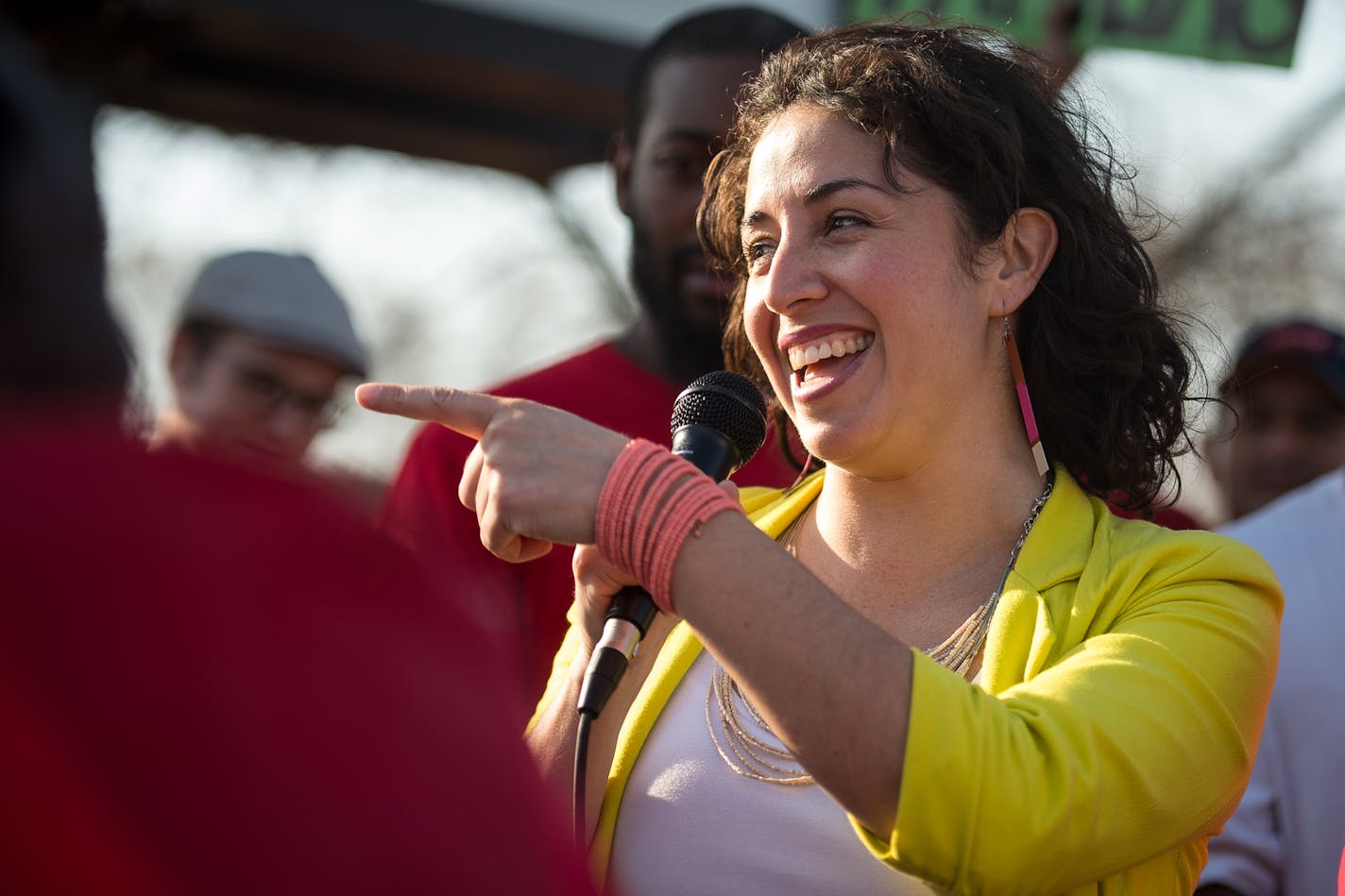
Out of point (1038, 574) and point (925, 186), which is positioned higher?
point (925, 186)

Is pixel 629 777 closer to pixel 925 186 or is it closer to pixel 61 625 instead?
pixel 925 186

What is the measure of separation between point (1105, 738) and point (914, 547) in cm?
56

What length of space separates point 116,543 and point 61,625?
58mm

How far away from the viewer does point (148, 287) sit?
11.0 metres

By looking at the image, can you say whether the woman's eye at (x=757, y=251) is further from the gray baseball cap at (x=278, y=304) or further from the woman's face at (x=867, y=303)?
the gray baseball cap at (x=278, y=304)

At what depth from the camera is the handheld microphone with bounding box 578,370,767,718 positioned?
76.6 inches

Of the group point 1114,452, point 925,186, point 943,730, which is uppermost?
point 925,186

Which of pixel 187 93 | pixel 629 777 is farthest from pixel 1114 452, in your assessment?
pixel 187 93

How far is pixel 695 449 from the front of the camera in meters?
2.04

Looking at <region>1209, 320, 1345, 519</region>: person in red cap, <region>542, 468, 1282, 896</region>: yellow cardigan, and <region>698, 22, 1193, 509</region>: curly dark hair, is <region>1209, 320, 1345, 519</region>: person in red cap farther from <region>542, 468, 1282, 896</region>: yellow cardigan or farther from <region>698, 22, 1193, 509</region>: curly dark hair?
<region>542, 468, 1282, 896</region>: yellow cardigan

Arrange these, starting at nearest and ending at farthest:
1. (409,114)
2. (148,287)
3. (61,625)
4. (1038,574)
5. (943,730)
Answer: (61,625)
(943,730)
(1038,574)
(409,114)
(148,287)

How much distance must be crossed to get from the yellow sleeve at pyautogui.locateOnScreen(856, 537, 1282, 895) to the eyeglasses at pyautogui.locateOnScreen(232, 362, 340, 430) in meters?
2.80

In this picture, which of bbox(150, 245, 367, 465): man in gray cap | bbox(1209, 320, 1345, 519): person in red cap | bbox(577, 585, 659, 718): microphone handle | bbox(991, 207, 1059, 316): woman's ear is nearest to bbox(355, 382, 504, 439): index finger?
bbox(577, 585, 659, 718): microphone handle

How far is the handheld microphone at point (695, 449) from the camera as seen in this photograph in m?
1.95
